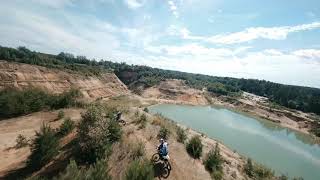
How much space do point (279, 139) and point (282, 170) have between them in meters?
26.6

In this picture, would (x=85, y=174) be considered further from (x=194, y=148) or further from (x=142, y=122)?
(x=142, y=122)

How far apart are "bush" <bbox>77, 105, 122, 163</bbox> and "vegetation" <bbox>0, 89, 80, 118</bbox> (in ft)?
52.9

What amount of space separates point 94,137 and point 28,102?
62.2 feet

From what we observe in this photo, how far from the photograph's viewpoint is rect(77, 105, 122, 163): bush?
17.0 metres

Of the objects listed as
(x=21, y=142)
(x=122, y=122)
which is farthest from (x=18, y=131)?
(x=122, y=122)

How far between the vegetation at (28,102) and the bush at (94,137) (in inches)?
635

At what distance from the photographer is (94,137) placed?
17.2 meters

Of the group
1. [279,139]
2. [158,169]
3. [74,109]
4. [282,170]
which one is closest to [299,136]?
[279,139]

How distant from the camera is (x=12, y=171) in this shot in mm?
17406

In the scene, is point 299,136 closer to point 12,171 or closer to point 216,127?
point 216,127

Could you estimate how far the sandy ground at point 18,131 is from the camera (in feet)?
63.6

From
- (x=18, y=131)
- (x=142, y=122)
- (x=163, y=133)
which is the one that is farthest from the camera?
(x=18, y=131)

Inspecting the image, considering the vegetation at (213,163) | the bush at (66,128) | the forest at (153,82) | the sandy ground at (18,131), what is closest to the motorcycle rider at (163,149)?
the vegetation at (213,163)

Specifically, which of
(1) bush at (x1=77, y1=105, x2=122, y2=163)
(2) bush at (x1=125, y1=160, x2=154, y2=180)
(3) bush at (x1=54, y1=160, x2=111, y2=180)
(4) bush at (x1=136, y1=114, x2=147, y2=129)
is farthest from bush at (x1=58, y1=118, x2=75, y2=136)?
(2) bush at (x1=125, y1=160, x2=154, y2=180)
